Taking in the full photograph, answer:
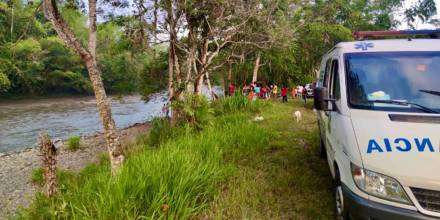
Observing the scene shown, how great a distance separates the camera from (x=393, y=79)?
3.98 metres

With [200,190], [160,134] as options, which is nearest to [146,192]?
[200,190]

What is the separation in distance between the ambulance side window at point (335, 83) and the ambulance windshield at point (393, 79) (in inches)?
8.3

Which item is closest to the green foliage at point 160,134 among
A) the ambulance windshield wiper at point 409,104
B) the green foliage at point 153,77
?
the ambulance windshield wiper at point 409,104

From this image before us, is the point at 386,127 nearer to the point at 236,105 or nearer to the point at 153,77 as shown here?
the point at 236,105

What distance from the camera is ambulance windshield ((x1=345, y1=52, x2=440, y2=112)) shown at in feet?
12.4

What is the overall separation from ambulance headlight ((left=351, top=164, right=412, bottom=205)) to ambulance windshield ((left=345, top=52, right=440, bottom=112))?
0.91m

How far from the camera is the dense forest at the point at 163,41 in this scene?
12969 millimetres

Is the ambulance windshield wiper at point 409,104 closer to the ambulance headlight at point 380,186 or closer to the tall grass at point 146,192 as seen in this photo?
the ambulance headlight at point 380,186

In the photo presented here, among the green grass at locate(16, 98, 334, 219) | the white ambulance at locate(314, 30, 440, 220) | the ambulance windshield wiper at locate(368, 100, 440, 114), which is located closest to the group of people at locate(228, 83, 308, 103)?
the green grass at locate(16, 98, 334, 219)

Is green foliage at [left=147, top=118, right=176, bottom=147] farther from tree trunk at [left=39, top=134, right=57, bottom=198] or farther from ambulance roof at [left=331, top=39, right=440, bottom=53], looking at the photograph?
ambulance roof at [left=331, top=39, right=440, bottom=53]

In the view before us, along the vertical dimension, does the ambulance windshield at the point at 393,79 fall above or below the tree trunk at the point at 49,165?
above

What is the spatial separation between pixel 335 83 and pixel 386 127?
1.38 m

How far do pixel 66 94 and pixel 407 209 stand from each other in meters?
53.6

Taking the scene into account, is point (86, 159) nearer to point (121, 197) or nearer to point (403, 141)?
point (121, 197)
